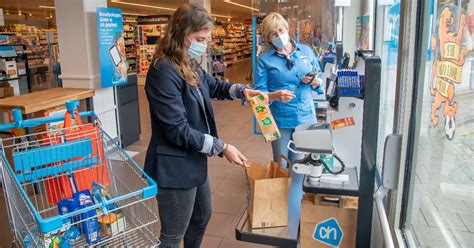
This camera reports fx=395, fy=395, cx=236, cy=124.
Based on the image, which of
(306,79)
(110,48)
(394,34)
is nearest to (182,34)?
(306,79)

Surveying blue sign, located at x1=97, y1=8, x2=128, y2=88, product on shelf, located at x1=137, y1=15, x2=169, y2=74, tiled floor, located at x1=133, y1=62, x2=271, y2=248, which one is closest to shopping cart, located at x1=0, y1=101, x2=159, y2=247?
tiled floor, located at x1=133, y1=62, x2=271, y2=248

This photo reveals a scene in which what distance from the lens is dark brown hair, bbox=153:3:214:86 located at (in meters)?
1.80

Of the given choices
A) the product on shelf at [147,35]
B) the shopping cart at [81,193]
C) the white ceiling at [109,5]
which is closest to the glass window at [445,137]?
the shopping cart at [81,193]

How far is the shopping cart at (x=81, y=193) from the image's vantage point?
59.1 inches

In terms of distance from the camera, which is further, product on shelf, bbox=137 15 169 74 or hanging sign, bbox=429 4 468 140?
product on shelf, bbox=137 15 169 74

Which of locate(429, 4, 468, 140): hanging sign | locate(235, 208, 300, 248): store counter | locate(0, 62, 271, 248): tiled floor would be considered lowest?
locate(0, 62, 271, 248): tiled floor

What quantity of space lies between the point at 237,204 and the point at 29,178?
2156 millimetres

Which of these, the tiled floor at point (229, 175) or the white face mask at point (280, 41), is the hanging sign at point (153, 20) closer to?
the tiled floor at point (229, 175)

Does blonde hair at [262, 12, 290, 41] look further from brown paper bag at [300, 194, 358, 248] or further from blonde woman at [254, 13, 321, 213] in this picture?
brown paper bag at [300, 194, 358, 248]

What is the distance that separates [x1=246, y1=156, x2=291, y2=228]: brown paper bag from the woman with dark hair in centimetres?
17

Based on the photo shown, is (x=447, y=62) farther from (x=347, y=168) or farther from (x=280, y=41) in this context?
(x=280, y=41)

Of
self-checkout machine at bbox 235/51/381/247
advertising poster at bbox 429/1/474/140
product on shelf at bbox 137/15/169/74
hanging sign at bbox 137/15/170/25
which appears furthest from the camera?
hanging sign at bbox 137/15/170/25

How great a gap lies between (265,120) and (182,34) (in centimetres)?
57

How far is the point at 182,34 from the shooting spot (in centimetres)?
181
